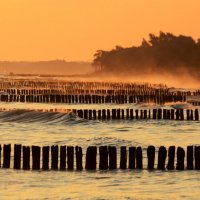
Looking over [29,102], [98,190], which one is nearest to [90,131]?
[98,190]

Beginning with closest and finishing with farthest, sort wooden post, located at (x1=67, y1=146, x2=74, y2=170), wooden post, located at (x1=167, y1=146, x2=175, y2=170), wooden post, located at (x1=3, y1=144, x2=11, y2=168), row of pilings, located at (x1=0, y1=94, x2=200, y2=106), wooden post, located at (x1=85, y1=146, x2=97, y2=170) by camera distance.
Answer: wooden post, located at (x1=67, y1=146, x2=74, y2=170) → wooden post, located at (x1=85, y1=146, x2=97, y2=170) → wooden post, located at (x1=167, y1=146, x2=175, y2=170) → wooden post, located at (x1=3, y1=144, x2=11, y2=168) → row of pilings, located at (x1=0, y1=94, x2=200, y2=106)

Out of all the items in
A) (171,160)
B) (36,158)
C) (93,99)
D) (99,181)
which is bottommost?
(99,181)

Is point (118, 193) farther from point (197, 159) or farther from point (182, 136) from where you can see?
point (182, 136)

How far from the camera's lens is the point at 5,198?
74.5ft

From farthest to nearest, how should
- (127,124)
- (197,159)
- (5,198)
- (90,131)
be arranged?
(127,124) → (90,131) → (197,159) → (5,198)

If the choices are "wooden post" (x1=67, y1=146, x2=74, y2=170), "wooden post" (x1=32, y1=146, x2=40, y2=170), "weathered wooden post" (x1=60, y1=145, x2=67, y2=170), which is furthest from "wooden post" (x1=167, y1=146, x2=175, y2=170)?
"wooden post" (x1=32, y1=146, x2=40, y2=170)

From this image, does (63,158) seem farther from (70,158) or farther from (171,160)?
(171,160)

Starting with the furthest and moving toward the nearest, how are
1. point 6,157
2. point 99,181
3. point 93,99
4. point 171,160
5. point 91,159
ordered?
1. point 93,99
2. point 6,157
3. point 171,160
4. point 91,159
5. point 99,181

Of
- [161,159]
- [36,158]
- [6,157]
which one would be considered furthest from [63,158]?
[161,159]

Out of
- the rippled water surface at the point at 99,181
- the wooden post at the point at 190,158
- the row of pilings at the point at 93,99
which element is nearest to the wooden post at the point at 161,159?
the rippled water surface at the point at 99,181

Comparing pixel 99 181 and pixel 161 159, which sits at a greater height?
pixel 161 159

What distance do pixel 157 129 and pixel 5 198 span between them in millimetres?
24597

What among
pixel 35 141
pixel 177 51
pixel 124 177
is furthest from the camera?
pixel 177 51

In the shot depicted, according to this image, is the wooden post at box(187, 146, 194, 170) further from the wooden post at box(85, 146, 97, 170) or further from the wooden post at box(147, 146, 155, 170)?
the wooden post at box(85, 146, 97, 170)
